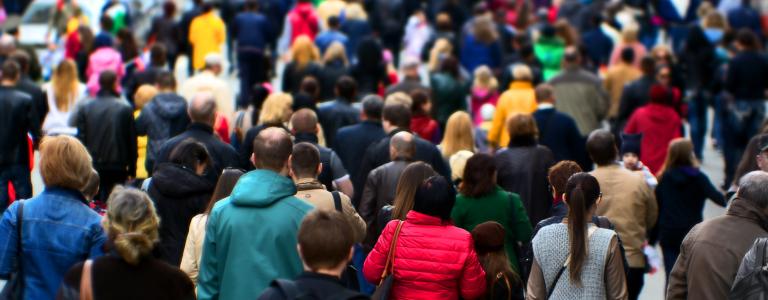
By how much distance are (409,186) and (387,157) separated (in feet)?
7.97

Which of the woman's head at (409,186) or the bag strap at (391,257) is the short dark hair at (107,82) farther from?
the bag strap at (391,257)

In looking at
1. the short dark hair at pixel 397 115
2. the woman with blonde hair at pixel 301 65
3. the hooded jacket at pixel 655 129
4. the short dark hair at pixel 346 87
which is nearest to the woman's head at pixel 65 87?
the short dark hair at pixel 346 87

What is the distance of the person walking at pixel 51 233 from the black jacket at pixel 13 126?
5.50m

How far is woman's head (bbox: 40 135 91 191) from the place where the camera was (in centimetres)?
791

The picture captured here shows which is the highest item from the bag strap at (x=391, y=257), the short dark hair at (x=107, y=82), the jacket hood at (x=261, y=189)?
the jacket hood at (x=261, y=189)

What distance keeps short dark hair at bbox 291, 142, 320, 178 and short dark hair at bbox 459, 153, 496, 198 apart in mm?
1502

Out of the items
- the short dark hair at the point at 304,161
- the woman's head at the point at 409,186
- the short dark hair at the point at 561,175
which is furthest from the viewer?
the woman's head at the point at 409,186

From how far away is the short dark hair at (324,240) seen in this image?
21.1 ft

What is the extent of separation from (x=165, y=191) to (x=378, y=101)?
145 inches

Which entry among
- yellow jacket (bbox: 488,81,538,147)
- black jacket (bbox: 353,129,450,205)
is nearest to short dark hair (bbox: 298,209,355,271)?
black jacket (bbox: 353,129,450,205)

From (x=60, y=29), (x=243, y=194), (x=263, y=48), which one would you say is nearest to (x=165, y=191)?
(x=243, y=194)

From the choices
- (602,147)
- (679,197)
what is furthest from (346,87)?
(602,147)

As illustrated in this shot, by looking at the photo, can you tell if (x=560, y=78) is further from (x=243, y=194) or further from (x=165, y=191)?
(x=243, y=194)

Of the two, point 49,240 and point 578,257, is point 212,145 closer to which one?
point 49,240
